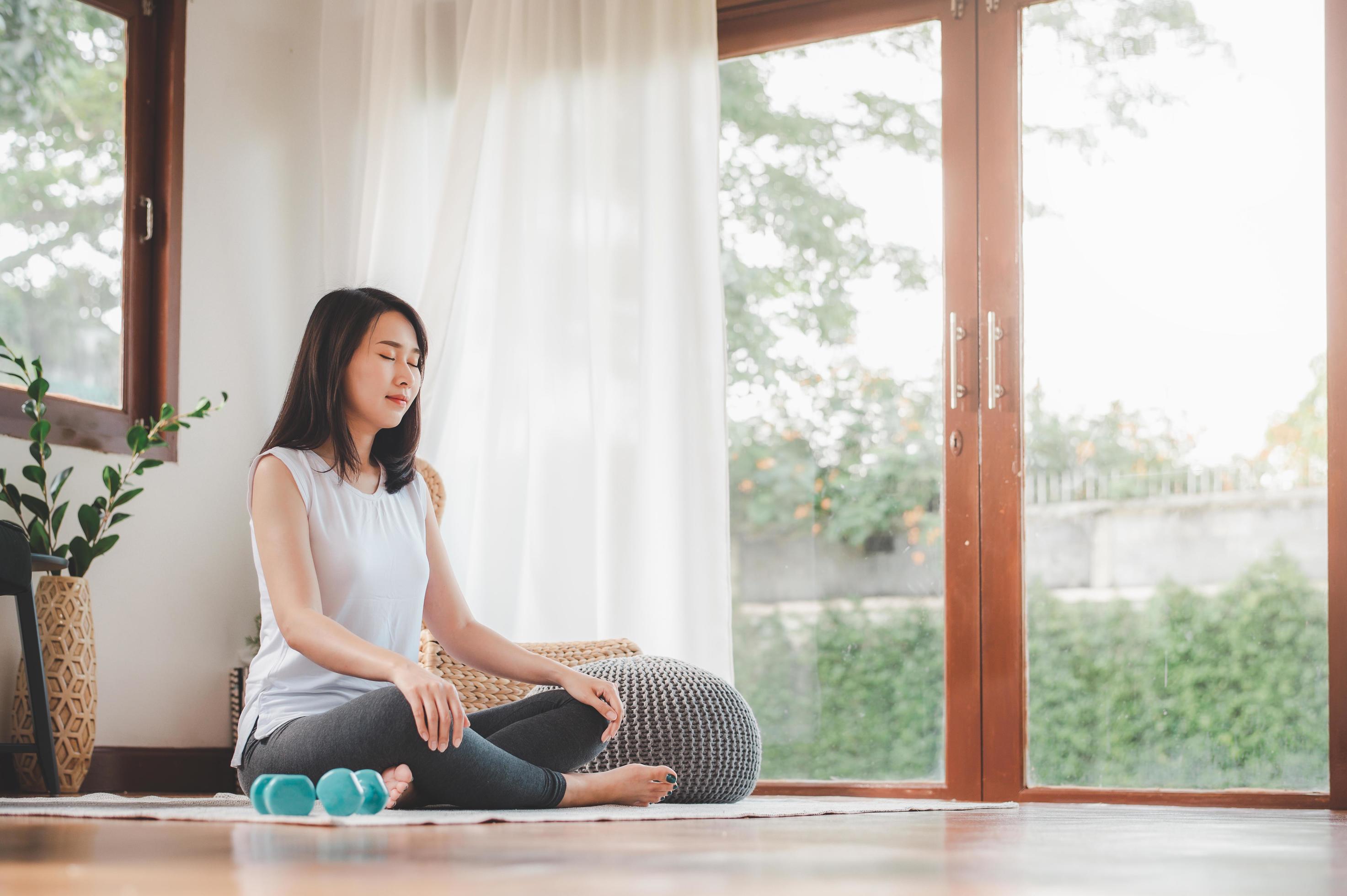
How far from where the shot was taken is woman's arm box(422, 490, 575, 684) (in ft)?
6.99

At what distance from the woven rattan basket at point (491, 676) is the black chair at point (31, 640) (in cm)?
74

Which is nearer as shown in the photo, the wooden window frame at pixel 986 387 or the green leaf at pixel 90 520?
the wooden window frame at pixel 986 387

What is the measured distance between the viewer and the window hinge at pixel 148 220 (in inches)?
140

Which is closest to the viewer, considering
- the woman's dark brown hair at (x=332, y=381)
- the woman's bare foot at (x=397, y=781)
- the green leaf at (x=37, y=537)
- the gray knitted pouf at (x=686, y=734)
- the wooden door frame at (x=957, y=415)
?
the woman's bare foot at (x=397, y=781)

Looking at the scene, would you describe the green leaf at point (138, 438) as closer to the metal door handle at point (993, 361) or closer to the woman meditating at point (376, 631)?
the woman meditating at point (376, 631)

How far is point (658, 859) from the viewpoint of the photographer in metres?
1.13

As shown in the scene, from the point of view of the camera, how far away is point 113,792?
3.23 meters

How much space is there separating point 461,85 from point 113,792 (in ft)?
6.29

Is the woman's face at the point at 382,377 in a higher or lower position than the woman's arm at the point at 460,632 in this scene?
higher

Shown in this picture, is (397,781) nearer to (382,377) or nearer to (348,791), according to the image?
(348,791)

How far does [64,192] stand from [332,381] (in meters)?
1.65

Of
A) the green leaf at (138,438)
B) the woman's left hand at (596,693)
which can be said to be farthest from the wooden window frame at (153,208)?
the woman's left hand at (596,693)

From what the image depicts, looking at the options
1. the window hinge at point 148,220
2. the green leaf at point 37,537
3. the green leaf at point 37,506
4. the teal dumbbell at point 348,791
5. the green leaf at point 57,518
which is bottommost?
the teal dumbbell at point 348,791

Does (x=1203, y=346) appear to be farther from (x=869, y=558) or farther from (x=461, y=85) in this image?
(x=461, y=85)
